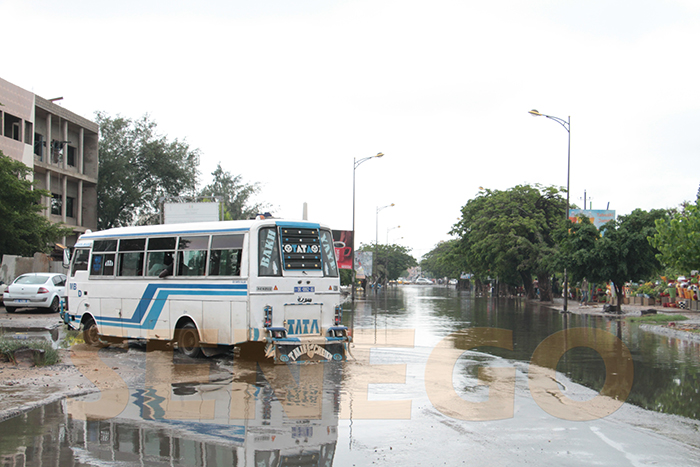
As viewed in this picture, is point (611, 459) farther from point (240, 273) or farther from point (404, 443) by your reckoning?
point (240, 273)

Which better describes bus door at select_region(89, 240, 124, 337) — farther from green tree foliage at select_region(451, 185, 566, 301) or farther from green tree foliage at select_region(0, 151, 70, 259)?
green tree foliage at select_region(451, 185, 566, 301)

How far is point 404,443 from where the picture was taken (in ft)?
22.5

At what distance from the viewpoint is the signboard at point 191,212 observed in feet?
142

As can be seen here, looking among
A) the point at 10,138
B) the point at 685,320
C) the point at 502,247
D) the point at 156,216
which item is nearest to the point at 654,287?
the point at 502,247

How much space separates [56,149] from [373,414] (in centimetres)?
4305

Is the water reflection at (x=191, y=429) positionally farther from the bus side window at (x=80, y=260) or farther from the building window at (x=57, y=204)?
the building window at (x=57, y=204)

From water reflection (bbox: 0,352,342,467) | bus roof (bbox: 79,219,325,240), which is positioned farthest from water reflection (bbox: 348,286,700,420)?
bus roof (bbox: 79,219,325,240)

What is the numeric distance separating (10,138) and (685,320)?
3686cm

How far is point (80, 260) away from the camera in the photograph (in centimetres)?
1594

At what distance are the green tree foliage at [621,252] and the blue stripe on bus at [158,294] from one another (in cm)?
2539

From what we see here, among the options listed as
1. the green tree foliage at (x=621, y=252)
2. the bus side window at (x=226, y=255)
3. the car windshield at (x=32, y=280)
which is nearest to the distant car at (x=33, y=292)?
the car windshield at (x=32, y=280)

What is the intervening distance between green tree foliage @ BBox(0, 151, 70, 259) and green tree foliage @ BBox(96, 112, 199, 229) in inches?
791

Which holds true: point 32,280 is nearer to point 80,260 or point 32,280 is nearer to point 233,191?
point 80,260

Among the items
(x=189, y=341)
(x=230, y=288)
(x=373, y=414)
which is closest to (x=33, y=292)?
(x=189, y=341)
